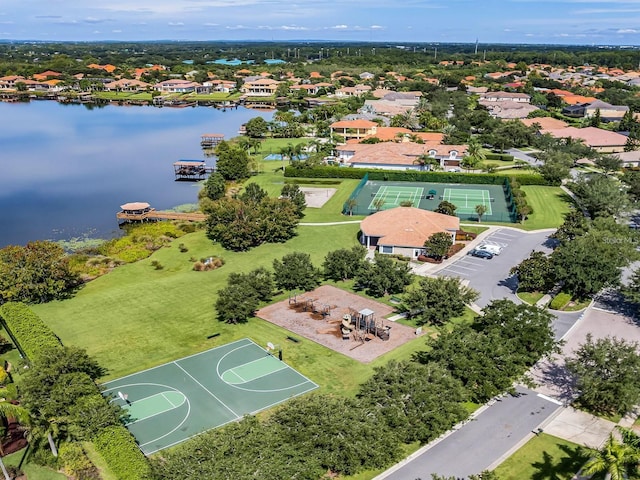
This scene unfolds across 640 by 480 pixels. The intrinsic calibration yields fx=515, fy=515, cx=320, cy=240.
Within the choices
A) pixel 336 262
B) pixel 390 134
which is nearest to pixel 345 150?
pixel 390 134

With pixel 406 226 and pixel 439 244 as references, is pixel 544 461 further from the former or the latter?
pixel 406 226

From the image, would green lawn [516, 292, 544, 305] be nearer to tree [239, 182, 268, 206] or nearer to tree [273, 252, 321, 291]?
tree [273, 252, 321, 291]

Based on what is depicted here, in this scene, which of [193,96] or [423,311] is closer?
[423,311]

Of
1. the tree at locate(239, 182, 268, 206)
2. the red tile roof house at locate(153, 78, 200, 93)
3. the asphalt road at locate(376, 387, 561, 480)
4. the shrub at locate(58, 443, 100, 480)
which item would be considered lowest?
the shrub at locate(58, 443, 100, 480)

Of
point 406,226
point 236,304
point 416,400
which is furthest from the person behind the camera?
point 406,226

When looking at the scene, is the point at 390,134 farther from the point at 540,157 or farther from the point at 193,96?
the point at 193,96

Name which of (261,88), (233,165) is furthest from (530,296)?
(261,88)

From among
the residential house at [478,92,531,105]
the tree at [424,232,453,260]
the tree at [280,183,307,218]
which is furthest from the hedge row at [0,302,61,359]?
the residential house at [478,92,531,105]
